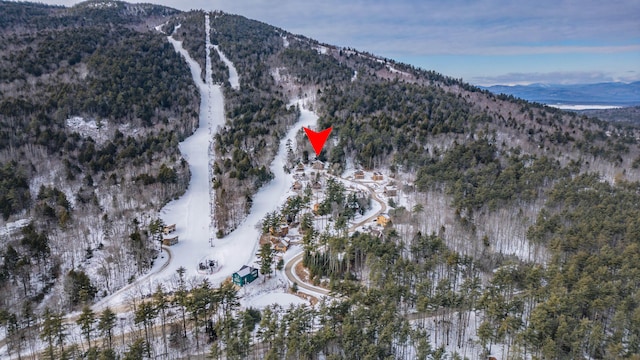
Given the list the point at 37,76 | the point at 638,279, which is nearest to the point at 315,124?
the point at 37,76

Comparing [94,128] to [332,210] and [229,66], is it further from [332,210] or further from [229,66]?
[229,66]

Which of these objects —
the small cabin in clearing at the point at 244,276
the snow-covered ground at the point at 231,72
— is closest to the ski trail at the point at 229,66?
the snow-covered ground at the point at 231,72

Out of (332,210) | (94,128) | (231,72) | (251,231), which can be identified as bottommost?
(251,231)

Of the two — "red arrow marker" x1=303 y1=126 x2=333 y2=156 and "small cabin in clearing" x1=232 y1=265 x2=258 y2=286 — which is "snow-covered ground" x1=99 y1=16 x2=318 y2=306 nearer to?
"small cabin in clearing" x1=232 y1=265 x2=258 y2=286

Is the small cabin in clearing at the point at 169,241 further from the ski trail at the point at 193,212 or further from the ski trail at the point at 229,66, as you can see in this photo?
the ski trail at the point at 229,66

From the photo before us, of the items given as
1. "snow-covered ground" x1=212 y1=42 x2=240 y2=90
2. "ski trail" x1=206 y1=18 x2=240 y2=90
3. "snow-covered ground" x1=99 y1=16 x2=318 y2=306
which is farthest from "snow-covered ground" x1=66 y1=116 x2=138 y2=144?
"snow-covered ground" x1=212 y1=42 x2=240 y2=90

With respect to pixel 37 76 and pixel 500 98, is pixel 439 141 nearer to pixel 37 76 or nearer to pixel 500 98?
pixel 500 98

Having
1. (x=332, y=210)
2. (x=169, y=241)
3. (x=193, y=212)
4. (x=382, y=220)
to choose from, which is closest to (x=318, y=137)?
(x=332, y=210)
